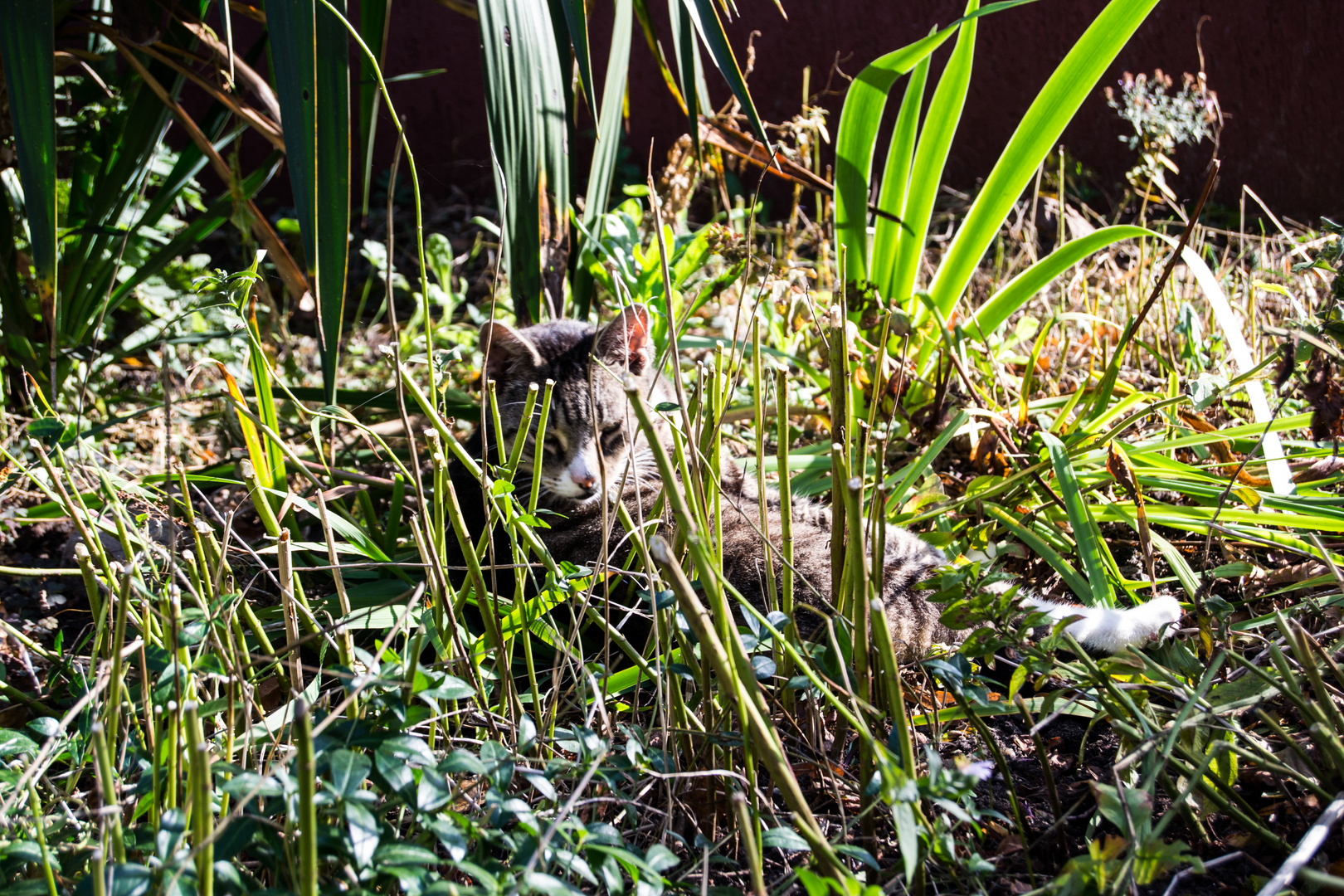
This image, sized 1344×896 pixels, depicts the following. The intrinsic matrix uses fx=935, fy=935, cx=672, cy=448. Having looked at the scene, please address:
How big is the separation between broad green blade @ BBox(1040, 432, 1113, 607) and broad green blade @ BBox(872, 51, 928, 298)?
0.53 m

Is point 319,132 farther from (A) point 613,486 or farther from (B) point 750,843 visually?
(B) point 750,843

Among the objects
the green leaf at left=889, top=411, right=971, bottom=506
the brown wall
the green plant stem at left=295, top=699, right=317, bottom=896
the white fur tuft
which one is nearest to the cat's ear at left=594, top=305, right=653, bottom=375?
the green leaf at left=889, top=411, right=971, bottom=506

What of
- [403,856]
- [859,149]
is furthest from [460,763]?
[859,149]

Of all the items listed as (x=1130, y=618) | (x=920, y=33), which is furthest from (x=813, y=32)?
(x=1130, y=618)

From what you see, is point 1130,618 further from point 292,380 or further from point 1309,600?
point 292,380

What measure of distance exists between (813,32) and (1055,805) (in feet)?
10.2

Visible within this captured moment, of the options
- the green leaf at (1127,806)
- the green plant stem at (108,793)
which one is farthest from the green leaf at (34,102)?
the green leaf at (1127,806)

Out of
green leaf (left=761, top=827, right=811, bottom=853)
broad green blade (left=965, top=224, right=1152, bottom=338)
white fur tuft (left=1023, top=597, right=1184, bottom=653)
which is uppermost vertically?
broad green blade (left=965, top=224, right=1152, bottom=338)

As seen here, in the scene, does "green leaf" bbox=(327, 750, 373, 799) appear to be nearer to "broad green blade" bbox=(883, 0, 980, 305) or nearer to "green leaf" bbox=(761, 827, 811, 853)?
"green leaf" bbox=(761, 827, 811, 853)

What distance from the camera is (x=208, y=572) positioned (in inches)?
33.4

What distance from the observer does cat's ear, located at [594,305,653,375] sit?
1.56 metres

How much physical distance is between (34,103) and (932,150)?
4.76 ft

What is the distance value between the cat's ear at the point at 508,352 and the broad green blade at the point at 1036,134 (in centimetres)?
A: 79

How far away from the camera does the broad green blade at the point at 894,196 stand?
1.80 meters
